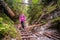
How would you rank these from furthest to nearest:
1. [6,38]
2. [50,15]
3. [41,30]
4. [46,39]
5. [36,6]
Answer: [36,6]
[50,15]
[41,30]
[46,39]
[6,38]

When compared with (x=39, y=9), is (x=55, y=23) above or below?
below

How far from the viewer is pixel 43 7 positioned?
42.6 feet

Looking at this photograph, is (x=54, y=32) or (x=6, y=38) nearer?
(x=6, y=38)

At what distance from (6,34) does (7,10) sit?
292 cm

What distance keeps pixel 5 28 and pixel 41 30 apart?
4.76m

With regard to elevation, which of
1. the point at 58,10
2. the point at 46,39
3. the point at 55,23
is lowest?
the point at 46,39

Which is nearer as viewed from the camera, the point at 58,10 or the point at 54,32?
the point at 54,32

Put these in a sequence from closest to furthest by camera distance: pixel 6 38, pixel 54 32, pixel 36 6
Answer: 1. pixel 6 38
2. pixel 54 32
3. pixel 36 6

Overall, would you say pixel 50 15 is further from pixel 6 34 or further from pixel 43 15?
pixel 6 34

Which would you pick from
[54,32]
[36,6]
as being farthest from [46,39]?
[36,6]

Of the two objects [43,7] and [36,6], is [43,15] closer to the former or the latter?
[43,7]

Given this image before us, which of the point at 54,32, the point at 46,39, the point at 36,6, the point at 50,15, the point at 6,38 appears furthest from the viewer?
the point at 36,6

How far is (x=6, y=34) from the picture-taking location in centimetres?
519

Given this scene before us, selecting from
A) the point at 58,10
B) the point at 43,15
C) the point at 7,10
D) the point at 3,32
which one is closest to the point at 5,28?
the point at 3,32
